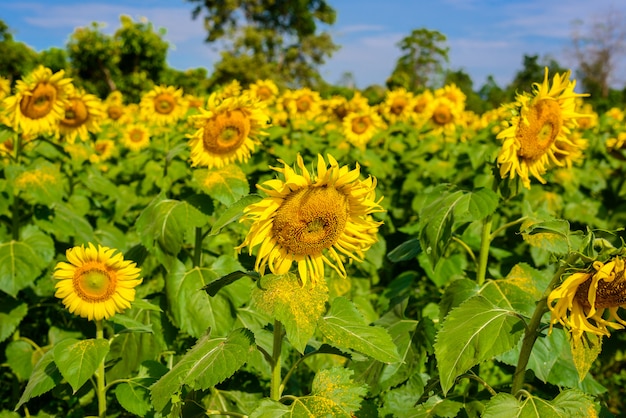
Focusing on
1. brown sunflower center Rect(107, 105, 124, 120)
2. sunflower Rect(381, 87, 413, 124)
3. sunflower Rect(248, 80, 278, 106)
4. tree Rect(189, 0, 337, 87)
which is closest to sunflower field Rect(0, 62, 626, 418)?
Result: sunflower Rect(248, 80, 278, 106)

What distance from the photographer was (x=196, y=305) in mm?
2752

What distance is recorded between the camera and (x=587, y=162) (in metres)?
7.09

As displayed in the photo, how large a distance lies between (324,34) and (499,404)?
3761 cm

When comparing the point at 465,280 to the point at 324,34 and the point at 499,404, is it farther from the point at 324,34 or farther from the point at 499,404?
the point at 324,34

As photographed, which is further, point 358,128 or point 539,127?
point 358,128

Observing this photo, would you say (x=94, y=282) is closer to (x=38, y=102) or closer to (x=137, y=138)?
(x=38, y=102)

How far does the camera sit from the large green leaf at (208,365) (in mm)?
1845

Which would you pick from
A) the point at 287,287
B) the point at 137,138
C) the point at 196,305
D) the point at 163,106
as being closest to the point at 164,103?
the point at 163,106

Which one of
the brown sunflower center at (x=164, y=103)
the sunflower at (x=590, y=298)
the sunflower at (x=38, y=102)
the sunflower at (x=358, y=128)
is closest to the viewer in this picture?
the sunflower at (x=590, y=298)

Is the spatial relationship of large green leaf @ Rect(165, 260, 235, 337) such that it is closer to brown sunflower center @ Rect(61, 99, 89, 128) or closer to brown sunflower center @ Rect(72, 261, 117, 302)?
brown sunflower center @ Rect(72, 261, 117, 302)

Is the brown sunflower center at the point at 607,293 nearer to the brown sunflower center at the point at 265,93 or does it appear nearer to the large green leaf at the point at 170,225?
the large green leaf at the point at 170,225

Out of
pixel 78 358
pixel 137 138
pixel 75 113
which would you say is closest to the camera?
pixel 78 358

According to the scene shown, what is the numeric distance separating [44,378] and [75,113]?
208cm

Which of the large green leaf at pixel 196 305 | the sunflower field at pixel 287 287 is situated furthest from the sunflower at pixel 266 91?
the large green leaf at pixel 196 305
